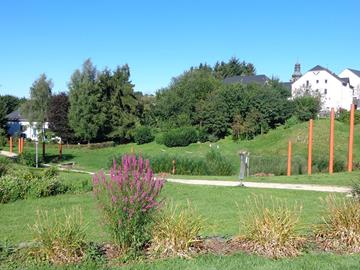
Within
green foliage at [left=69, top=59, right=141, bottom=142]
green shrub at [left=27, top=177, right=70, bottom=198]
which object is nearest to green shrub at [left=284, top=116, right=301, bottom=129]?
green foliage at [left=69, top=59, right=141, bottom=142]

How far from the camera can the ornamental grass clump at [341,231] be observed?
5.91m

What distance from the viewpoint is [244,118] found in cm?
5147

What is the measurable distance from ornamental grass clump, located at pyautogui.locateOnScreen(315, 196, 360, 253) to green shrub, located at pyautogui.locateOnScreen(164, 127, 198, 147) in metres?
42.6

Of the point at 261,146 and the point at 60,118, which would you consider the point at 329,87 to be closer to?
the point at 261,146

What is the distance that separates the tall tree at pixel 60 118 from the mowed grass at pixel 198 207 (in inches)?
1669

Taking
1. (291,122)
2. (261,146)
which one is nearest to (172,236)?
(261,146)

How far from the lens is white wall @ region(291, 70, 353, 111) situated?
71.9 meters

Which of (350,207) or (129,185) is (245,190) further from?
(129,185)

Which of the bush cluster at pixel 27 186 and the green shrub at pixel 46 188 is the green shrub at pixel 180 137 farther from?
the green shrub at pixel 46 188

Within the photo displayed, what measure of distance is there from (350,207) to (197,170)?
18.1 metres

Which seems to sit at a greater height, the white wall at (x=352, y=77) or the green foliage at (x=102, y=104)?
the white wall at (x=352, y=77)

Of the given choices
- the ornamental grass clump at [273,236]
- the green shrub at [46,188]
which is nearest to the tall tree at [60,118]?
the green shrub at [46,188]

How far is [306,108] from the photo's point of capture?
172ft

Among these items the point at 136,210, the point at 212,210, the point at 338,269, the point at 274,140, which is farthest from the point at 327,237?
the point at 274,140
